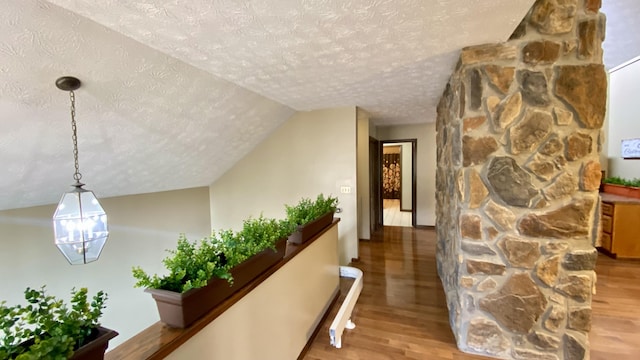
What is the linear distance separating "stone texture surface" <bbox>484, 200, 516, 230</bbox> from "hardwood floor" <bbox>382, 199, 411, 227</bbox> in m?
4.30

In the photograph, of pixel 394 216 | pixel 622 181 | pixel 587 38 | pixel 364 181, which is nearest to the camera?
pixel 587 38

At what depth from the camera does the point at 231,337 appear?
138 centimetres

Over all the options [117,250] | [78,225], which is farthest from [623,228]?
[117,250]

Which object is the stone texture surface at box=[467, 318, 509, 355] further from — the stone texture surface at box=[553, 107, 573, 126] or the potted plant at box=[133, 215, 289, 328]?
the potted plant at box=[133, 215, 289, 328]

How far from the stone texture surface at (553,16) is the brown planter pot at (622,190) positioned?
3934 millimetres

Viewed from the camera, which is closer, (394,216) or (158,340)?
(158,340)

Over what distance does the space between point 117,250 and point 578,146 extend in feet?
15.6

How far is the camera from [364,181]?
5.08 metres

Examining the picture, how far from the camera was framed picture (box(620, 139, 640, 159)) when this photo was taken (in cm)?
440

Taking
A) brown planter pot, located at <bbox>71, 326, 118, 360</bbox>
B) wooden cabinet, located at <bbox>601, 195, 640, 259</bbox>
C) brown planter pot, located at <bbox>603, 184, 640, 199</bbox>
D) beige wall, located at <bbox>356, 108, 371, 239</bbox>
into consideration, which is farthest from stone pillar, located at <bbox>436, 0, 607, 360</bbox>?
brown planter pot, located at <bbox>603, 184, 640, 199</bbox>

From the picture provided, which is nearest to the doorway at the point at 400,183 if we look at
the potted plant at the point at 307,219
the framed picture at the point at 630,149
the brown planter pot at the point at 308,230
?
the framed picture at the point at 630,149

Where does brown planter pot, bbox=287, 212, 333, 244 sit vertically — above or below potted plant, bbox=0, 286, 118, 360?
below

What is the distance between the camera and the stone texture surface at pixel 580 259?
1893 mm

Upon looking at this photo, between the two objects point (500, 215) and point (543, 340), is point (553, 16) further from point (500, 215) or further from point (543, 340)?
point (543, 340)
